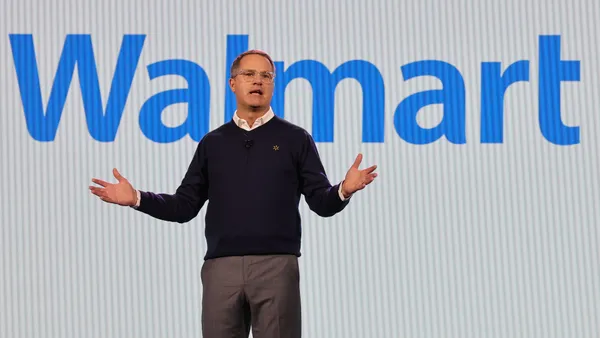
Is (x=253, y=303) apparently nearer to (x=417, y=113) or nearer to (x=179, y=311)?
(x=179, y=311)

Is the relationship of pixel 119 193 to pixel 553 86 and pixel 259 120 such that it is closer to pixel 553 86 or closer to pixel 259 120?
pixel 259 120

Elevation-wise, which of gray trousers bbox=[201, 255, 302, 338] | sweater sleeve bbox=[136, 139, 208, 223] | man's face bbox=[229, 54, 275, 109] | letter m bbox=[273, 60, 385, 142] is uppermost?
letter m bbox=[273, 60, 385, 142]

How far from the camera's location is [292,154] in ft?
7.02

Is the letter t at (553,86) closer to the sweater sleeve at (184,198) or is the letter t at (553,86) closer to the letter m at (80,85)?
the letter m at (80,85)

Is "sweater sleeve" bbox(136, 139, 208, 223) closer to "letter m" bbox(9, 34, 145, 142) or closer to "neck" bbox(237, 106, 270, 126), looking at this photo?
"neck" bbox(237, 106, 270, 126)

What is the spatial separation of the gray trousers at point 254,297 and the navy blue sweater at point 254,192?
1.3 inches

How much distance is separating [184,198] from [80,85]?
5.63 feet

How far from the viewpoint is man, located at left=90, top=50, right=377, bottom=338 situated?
205 centimetres

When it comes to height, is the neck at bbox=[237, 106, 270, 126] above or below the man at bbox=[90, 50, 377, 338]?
above

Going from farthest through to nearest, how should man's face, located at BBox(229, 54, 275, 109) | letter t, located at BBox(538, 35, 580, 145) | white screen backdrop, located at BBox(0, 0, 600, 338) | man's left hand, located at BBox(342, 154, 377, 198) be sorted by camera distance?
letter t, located at BBox(538, 35, 580, 145)
white screen backdrop, located at BBox(0, 0, 600, 338)
man's face, located at BBox(229, 54, 275, 109)
man's left hand, located at BBox(342, 154, 377, 198)

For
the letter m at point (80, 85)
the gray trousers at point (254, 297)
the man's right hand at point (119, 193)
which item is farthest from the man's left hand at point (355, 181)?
the letter m at point (80, 85)

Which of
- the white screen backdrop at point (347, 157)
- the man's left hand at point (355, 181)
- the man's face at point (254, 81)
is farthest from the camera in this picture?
the white screen backdrop at point (347, 157)

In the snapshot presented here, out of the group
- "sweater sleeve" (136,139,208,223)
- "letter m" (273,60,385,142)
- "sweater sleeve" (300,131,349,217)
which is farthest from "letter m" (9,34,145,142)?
"sweater sleeve" (300,131,349,217)

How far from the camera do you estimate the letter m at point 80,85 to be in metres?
3.66
